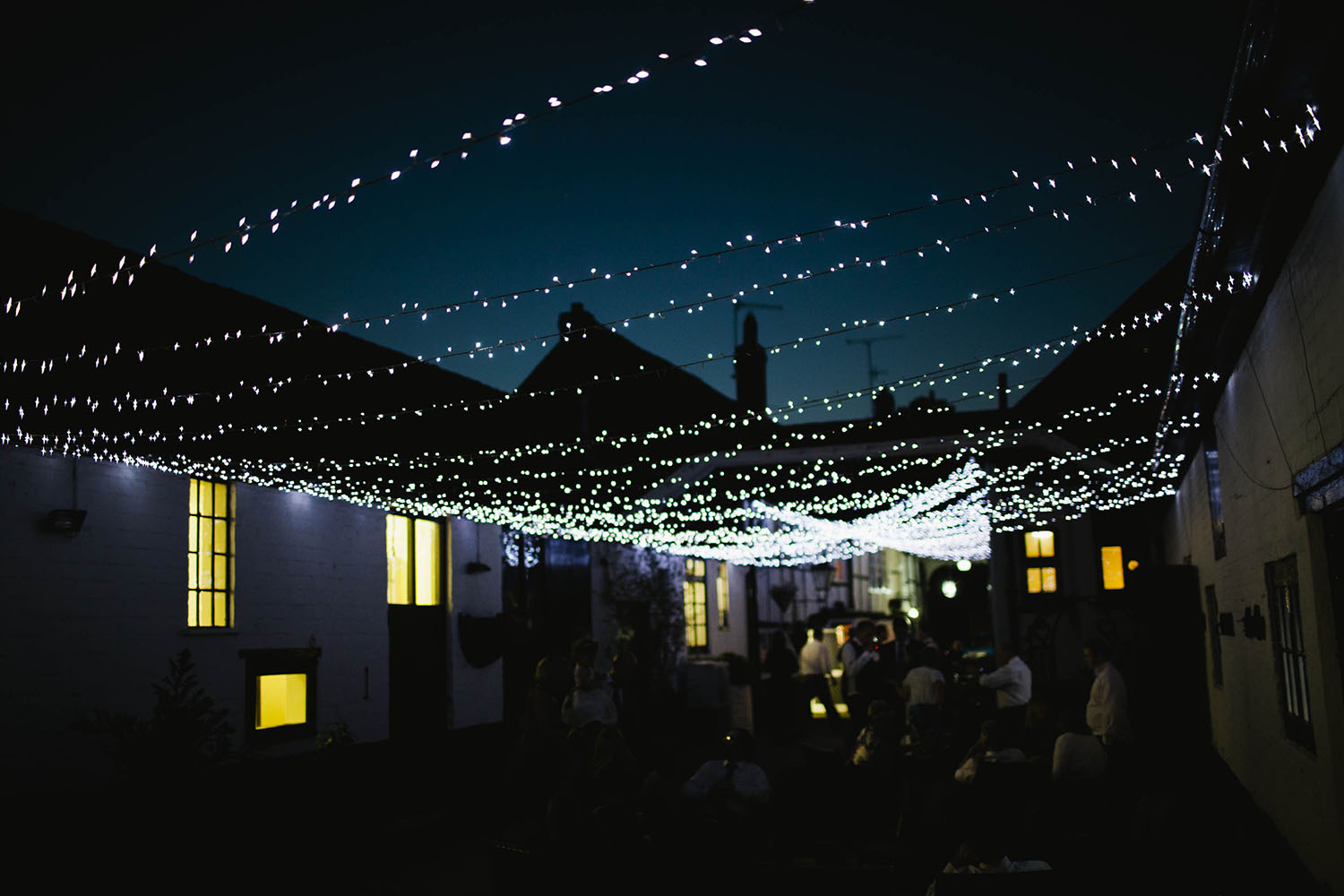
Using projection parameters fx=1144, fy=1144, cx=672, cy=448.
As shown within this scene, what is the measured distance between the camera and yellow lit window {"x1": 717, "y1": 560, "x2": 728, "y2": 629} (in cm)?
2542

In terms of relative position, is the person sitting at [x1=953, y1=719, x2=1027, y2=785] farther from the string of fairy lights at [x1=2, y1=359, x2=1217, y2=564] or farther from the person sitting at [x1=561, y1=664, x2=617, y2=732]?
the string of fairy lights at [x1=2, y1=359, x2=1217, y2=564]

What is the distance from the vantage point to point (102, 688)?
395 inches

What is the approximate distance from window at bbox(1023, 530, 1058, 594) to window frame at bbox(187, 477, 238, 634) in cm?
1428

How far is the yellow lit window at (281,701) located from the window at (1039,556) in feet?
43.9

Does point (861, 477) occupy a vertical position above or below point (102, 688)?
above

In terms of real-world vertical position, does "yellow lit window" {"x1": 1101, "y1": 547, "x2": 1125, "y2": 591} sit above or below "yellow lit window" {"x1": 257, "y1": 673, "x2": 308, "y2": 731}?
above

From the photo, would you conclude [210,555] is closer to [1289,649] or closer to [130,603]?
[130,603]

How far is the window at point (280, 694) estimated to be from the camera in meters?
11.6

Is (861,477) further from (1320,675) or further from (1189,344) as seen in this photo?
(1320,675)

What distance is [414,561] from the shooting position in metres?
15.1

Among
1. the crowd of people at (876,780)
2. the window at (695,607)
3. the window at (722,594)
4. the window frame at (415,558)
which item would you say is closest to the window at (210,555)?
the window frame at (415,558)

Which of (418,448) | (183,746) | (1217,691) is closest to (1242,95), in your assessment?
(183,746)

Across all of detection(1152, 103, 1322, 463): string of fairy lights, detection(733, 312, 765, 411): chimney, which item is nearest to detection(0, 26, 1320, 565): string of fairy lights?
detection(1152, 103, 1322, 463): string of fairy lights

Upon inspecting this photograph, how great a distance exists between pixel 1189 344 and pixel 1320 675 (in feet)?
8.74
